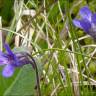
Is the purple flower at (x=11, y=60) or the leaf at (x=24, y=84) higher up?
the purple flower at (x=11, y=60)

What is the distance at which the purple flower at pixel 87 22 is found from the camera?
0.91 metres

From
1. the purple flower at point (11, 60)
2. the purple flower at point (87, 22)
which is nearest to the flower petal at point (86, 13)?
the purple flower at point (87, 22)

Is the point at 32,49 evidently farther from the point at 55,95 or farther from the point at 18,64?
the point at 18,64

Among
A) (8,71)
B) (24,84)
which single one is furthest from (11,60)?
(24,84)

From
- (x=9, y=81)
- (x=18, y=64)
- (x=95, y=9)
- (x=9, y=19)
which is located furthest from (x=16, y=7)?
(x=18, y=64)

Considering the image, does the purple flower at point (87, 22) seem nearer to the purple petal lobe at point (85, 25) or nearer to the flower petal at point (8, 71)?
the purple petal lobe at point (85, 25)

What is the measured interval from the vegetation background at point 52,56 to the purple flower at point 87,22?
86mm

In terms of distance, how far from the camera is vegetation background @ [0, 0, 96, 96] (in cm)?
98

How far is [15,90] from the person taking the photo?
972 mm

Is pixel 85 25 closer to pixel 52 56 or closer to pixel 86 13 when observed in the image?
pixel 86 13

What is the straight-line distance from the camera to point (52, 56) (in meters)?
1.25

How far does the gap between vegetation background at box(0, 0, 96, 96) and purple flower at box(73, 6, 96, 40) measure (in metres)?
0.09

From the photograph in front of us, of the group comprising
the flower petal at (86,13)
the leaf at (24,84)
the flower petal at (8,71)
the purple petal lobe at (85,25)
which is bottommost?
the leaf at (24,84)

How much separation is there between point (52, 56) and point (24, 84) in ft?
0.99
